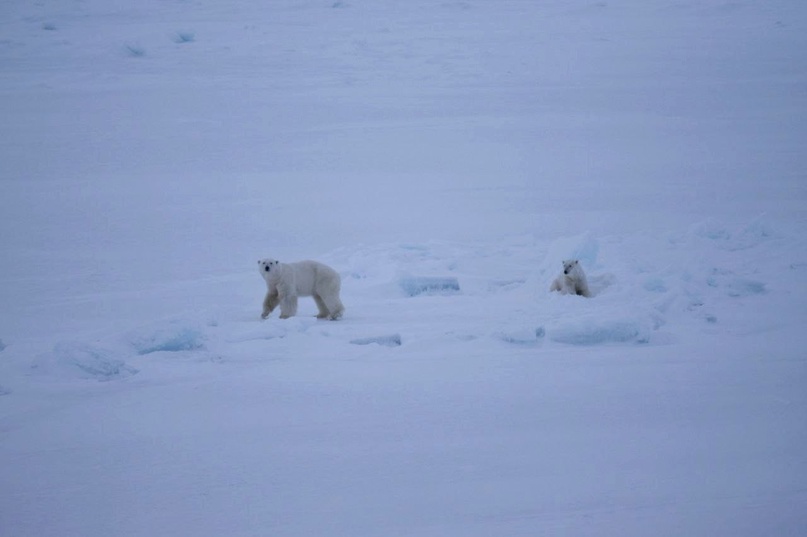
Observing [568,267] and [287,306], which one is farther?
[568,267]

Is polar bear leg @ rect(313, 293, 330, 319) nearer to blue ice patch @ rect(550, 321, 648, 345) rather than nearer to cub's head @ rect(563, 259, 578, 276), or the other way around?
cub's head @ rect(563, 259, 578, 276)

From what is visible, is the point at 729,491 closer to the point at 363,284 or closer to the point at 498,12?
the point at 363,284

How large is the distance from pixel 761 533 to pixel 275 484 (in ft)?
5.24

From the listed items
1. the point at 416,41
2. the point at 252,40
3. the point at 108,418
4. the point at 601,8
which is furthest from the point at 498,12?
the point at 108,418

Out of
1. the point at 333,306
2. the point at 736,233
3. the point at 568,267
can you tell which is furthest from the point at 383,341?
the point at 736,233

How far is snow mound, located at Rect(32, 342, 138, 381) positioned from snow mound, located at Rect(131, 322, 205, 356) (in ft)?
1.08

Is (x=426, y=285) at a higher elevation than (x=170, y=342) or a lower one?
lower

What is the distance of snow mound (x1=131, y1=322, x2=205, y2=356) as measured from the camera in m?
4.36

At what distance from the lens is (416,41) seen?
65.3ft

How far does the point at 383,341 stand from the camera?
4.56m

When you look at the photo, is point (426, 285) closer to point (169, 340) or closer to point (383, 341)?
point (383, 341)

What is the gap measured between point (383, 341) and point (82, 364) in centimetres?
154

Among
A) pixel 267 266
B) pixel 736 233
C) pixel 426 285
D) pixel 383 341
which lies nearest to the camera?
pixel 383 341

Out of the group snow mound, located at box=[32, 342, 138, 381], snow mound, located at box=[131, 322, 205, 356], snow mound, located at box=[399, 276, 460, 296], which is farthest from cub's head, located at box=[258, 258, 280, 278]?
snow mound, located at box=[32, 342, 138, 381]
